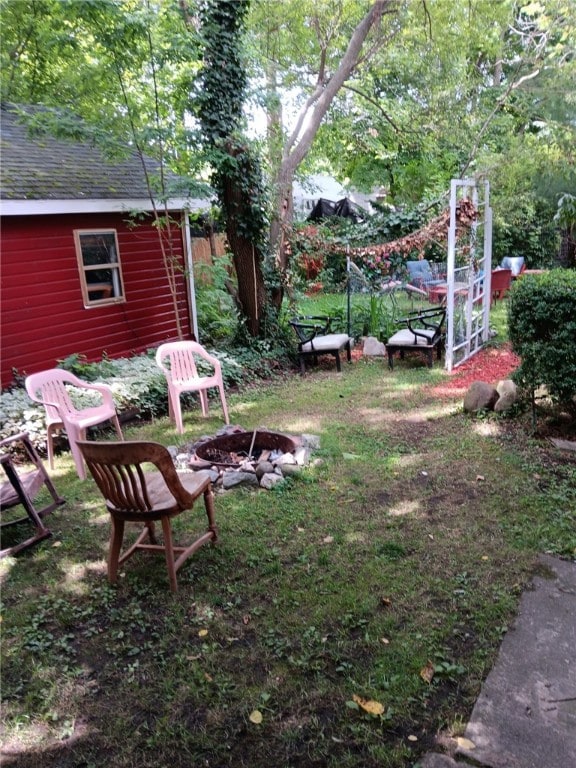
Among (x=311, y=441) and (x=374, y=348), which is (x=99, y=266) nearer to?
(x=374, y=348)

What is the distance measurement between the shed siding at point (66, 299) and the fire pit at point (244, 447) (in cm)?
333

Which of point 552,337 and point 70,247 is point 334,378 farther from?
point 70,247

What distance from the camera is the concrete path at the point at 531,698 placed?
1.99 meters

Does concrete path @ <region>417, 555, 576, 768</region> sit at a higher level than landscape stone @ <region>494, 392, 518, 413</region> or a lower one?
lower

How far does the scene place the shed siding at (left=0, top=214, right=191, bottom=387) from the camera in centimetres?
692

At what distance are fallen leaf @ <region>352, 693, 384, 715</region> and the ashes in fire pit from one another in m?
2.16

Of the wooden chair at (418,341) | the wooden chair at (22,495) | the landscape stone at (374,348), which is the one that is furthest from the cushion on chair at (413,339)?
the wooden chair at (22,495)

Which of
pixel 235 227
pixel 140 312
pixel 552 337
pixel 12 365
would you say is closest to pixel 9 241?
pixel 12 365

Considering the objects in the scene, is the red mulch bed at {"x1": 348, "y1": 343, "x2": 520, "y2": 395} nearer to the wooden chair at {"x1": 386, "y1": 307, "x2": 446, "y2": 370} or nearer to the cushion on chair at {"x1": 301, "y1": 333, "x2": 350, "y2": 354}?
the wooden chair at {"x1": 386, "y1": 307, "x2": 446, "y2": 370}

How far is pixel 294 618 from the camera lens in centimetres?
281

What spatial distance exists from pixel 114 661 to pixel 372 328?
779 cm

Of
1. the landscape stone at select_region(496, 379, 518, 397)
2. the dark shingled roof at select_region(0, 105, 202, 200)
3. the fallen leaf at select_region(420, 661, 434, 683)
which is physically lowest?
the fallen leaf at select_region(420, 661, 434, 683)

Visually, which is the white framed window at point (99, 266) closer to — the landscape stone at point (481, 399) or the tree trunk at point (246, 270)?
the tree trunk at point (246, 270)

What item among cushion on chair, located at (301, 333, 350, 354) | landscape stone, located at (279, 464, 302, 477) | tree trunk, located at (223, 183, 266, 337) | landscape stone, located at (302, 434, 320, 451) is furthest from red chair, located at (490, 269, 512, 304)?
landscape stone, located at (279, 464, 302, 477)
